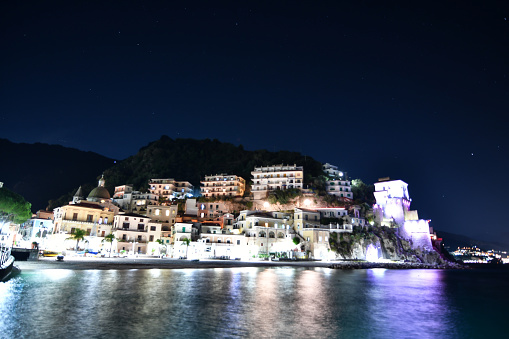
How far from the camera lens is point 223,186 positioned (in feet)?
308

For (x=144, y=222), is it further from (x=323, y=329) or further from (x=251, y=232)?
(x=323, y=329)

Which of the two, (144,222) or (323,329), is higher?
(144,222)

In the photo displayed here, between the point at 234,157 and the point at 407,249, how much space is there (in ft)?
196

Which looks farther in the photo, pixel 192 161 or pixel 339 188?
pixel 192 161

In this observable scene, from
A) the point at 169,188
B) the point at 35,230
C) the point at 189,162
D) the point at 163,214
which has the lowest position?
the point at 35,230

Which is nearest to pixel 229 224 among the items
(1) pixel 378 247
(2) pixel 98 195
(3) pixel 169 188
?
(3) pixel 169 188

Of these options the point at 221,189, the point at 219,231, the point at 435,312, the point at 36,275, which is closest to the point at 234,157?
the point at 221,189

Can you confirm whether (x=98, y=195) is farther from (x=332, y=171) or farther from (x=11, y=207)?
(x=332, y=171)

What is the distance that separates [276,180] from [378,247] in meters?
29.6

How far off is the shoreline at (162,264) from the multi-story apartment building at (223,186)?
109ft

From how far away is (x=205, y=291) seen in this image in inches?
1037

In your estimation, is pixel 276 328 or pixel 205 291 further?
pixel 205 291

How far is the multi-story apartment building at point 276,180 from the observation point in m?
85.6

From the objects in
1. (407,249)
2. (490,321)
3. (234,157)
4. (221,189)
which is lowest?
(490,321)
